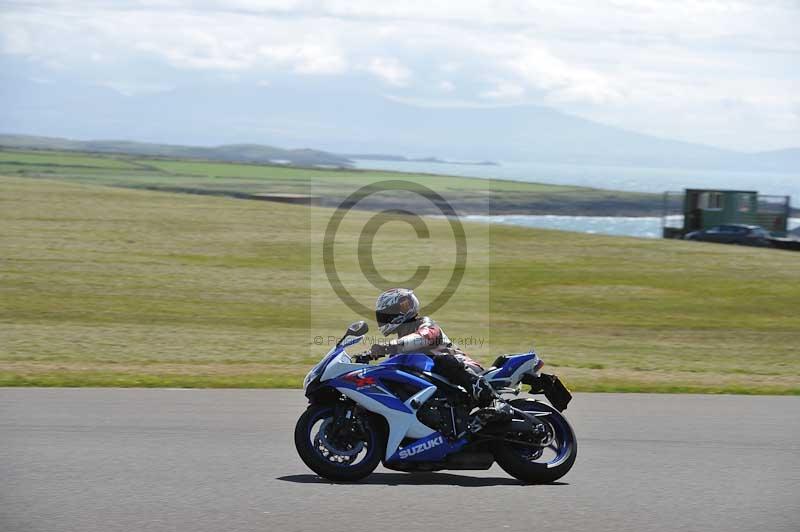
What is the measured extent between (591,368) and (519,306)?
1059 centimetres

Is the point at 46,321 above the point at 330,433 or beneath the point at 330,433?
beneath

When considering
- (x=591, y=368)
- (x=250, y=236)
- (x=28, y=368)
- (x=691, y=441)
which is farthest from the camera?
(x=250, y=236)

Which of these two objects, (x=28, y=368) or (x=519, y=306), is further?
(x=519, y=306)

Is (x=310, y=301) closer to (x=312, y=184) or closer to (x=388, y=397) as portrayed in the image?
(x=388, y=397)

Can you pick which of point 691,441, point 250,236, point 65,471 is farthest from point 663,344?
point 250,236

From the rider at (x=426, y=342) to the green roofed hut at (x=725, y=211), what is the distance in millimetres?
46002

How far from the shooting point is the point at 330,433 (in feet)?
26.5

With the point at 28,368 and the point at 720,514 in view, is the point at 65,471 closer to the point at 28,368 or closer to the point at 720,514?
the point at 720,514

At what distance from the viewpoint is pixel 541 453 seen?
8.31 m

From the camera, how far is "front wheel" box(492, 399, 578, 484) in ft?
26.8

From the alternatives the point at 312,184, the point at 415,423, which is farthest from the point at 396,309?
the point at 312,184

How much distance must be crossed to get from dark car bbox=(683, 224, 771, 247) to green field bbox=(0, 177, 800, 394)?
6.88 m

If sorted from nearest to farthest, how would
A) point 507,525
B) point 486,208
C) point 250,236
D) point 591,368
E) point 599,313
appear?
point 507,525, point 591,368, point 599,313, point 250,236, point 486,208

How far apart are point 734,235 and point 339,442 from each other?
146 feet
